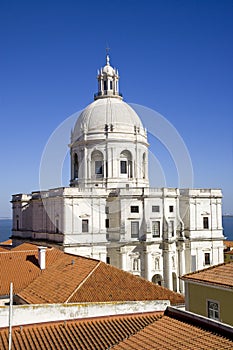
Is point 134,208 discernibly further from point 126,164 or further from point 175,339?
point 175,339

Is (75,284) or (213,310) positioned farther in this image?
(75,284)

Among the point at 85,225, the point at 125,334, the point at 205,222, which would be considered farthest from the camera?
the point at 205,222

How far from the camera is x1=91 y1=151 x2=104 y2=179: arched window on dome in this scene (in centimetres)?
6044

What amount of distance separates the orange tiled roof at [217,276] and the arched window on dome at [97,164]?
3969 cm

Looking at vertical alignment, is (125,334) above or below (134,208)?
below

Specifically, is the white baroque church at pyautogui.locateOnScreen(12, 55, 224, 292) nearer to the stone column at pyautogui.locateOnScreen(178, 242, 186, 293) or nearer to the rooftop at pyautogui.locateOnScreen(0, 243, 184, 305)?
the stone column at pyautogui.locateOnScreen(178, 242, 186, 293)

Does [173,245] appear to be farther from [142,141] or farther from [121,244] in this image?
[142,141]

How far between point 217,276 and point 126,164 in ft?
137

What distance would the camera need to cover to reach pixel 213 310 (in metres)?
19.4

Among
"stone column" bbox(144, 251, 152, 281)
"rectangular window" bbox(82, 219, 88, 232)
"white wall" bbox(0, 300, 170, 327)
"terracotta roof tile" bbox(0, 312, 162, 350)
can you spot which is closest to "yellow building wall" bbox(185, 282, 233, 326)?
"white wall" bbox(0, 300, 170, 327)

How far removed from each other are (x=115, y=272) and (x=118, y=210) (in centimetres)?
2571

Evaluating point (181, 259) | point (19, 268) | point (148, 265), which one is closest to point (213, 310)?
point (19, 268)

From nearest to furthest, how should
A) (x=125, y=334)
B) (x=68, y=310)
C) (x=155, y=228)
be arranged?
1. (x=125, y=334)
2. (x=68, y=310)
3. (x=155, y=228)

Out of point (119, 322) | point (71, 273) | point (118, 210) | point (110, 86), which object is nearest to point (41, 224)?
point (118, 210)
